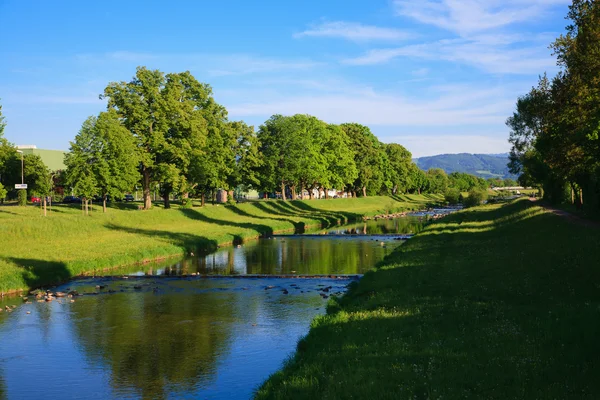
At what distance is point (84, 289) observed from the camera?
3500 cm

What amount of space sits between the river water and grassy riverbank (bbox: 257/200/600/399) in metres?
2.39

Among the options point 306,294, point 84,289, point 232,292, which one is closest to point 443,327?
point 306,294

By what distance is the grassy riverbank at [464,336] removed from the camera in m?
13.0

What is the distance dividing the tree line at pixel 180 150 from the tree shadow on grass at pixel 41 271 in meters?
26.9

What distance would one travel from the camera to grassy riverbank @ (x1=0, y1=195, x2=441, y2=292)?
38.8 m

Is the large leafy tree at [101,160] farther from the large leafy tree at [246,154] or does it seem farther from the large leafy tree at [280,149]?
the large leafy tree at [280,149]

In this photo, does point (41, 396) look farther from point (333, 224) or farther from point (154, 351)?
point (333, 224)

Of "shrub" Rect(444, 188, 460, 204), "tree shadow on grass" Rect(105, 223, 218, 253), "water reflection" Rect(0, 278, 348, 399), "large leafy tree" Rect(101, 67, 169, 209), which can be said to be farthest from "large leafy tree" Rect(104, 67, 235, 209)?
"shrub" Rect(444, 188, 460, 204)

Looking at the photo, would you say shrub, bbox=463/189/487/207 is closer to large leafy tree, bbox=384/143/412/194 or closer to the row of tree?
large leafy tree, bbox=384/143/412/194

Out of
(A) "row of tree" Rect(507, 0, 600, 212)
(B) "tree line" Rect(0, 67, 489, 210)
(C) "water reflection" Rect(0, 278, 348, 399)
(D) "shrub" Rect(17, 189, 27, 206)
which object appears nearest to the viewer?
(C) "water reflection" Rect(0, 278, 348, 399)

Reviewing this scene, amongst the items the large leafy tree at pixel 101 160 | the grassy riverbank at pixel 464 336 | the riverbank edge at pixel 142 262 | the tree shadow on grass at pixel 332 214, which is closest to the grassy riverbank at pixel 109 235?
the riverbank edge at pixel 142 262

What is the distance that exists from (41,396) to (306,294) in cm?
1764

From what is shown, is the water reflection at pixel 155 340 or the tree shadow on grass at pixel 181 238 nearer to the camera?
the water reflection at pixel 155 340

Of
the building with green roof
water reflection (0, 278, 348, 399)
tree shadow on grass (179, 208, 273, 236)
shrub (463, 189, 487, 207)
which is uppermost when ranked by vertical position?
the building with green roof
